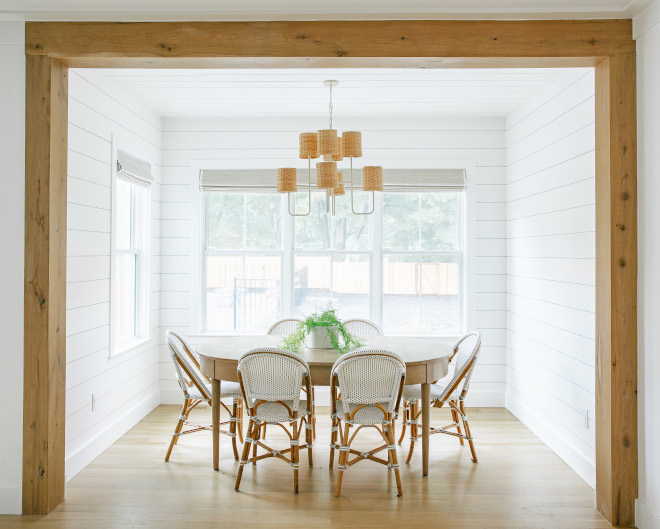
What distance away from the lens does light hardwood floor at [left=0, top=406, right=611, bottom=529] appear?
301 centimetres

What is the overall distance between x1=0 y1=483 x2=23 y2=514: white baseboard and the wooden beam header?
7.98 feet

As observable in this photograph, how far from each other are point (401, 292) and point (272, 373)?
96.0 inches

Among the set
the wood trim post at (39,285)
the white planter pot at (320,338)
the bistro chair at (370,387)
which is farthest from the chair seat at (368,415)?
the wood trim post at (39,285)

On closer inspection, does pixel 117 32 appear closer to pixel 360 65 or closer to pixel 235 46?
pixel 235 46

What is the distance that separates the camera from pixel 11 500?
304 cm

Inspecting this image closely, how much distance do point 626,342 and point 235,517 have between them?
7.72 ft

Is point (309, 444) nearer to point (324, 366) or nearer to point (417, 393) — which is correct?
point (324, 366)

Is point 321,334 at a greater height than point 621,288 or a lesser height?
lesser

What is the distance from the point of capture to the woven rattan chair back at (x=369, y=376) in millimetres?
3227

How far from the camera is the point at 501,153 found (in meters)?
5.36

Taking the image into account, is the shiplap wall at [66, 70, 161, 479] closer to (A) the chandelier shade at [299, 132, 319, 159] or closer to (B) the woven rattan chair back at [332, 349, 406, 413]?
(A) the chandelier shade at [299, 132, 319, 159]

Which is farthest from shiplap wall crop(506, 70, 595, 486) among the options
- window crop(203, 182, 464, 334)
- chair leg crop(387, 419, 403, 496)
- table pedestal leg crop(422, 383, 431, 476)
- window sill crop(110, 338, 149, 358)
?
window sill crop(110, 338, 149, 358)

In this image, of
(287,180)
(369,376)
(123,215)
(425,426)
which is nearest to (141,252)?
(123,215)

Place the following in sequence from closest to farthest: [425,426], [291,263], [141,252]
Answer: [425,426]
[141,252]
[291,263]
